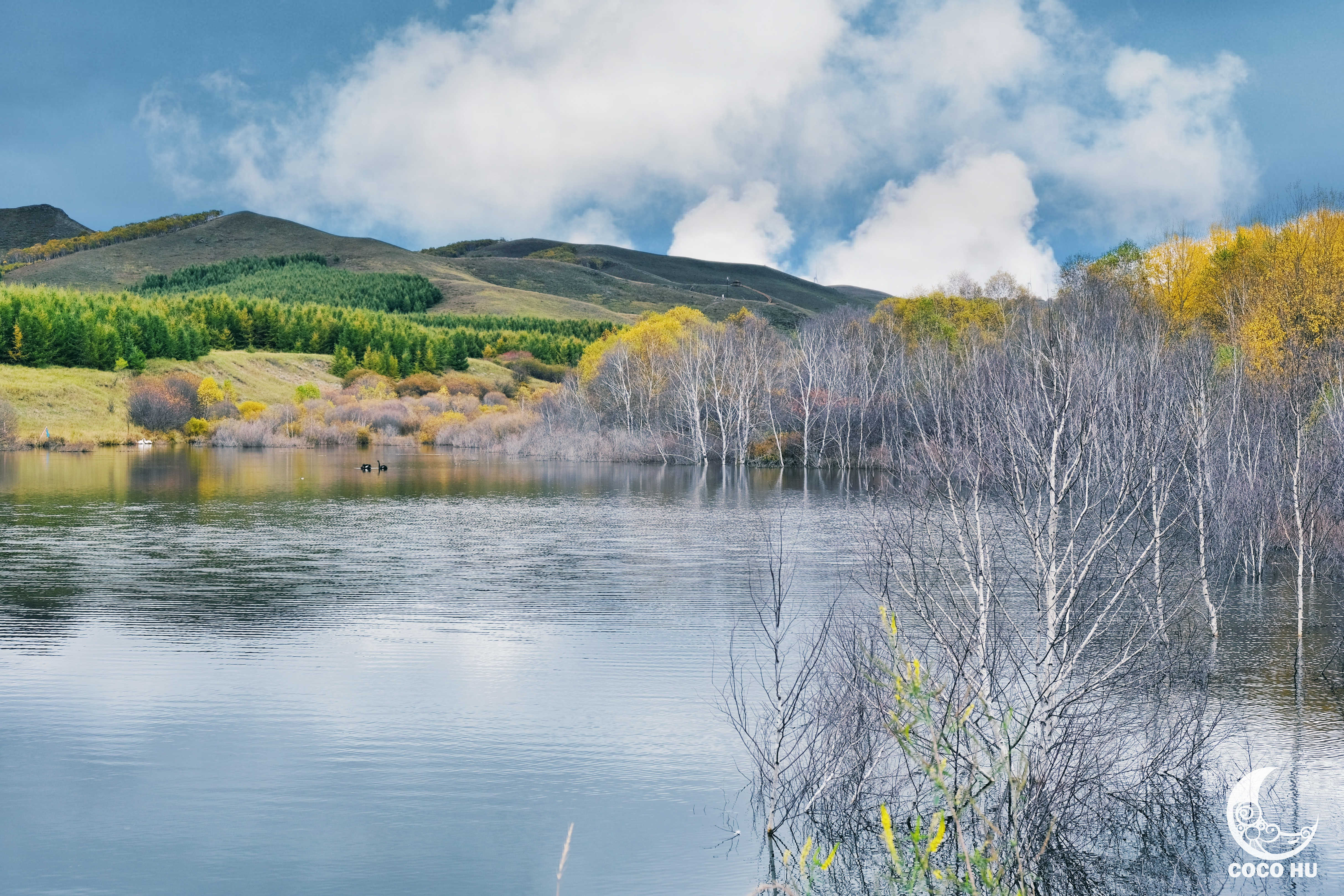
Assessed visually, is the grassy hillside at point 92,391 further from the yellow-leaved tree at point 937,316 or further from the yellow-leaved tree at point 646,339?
the yellow-leaved tree at point 937,316

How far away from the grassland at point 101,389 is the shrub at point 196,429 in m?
5.07

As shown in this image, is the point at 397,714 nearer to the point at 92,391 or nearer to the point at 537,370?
the point at 92,391

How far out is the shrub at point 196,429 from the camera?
107 meters

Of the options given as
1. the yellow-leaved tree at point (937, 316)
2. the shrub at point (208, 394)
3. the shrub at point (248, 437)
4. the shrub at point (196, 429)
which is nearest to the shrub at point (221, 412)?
the shrub at point (208, 394)

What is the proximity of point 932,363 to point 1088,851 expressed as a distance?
4944 centimetres

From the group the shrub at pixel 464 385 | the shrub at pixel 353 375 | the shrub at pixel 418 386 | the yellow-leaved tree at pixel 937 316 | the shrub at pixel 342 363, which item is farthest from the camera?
the shrub at pixel 342 363

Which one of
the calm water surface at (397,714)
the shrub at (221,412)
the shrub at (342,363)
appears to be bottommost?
the calm water surface at (397,714)

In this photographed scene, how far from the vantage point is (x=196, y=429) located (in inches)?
4220

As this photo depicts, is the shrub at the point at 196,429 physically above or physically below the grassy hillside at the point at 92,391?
below

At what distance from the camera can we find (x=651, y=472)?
7031cm

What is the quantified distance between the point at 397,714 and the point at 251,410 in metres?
104

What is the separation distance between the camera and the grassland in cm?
9600

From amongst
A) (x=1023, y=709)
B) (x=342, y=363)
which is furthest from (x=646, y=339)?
(x=1023, y=709)

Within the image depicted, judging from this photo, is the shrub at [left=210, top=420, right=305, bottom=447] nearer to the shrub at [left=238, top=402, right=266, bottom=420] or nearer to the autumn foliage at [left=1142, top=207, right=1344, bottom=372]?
the shrub at [left=238, top=402, right=266, bottom=420]
